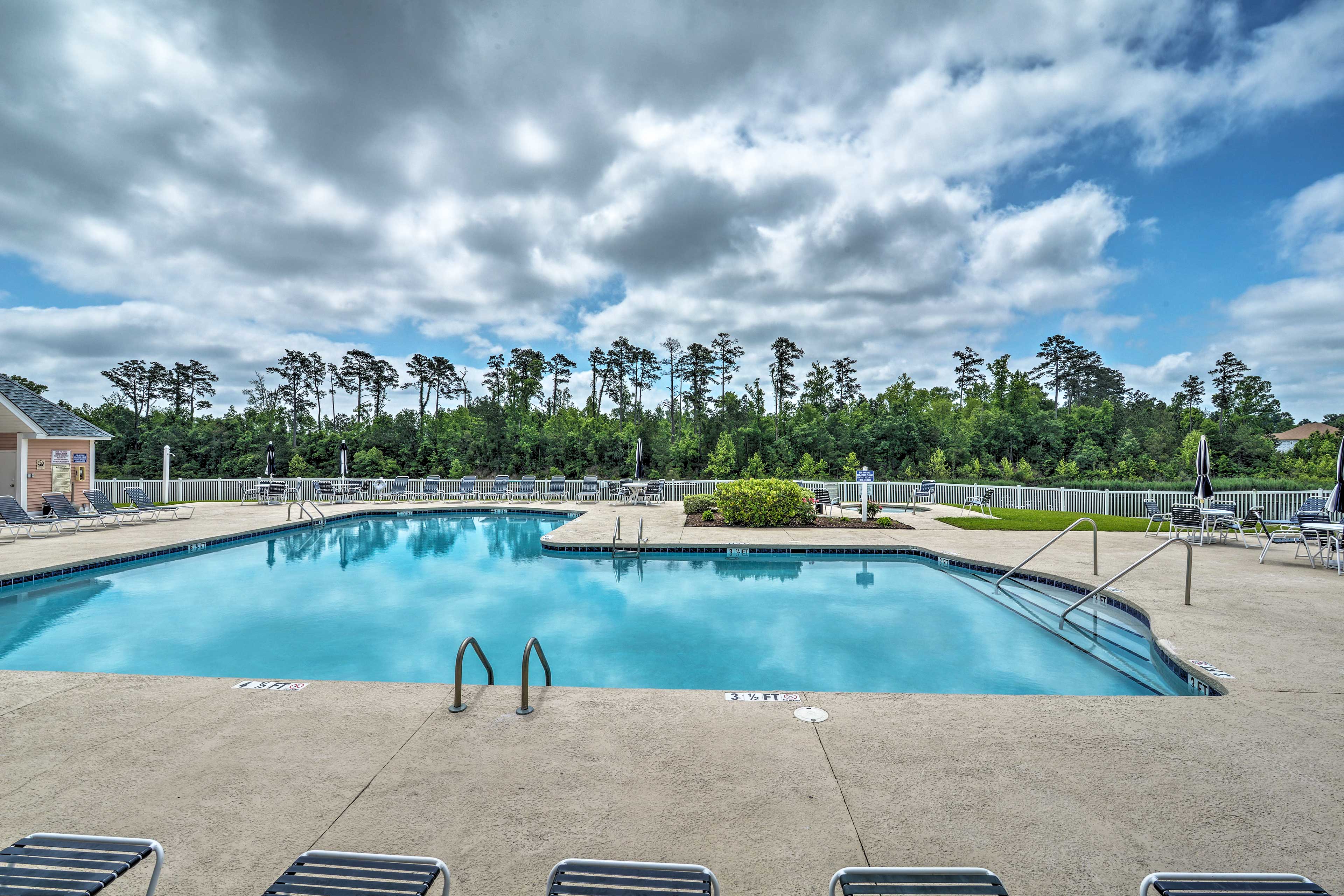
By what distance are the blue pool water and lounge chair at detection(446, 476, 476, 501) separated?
28.9 ft

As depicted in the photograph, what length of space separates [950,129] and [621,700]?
13007 millimetres

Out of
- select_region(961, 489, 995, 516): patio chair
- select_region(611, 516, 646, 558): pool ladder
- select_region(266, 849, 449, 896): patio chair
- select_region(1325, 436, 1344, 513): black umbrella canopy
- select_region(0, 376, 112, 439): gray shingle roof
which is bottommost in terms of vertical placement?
select_region(611, 516, 646, 558): pool ladder

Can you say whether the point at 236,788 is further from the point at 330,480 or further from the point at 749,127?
the point at 330,480

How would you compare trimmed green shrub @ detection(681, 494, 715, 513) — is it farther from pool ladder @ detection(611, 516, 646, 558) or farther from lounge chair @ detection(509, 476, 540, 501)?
lounge chair @ detection(509, 476, 540, 501)

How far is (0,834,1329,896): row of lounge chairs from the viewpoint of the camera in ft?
4.31

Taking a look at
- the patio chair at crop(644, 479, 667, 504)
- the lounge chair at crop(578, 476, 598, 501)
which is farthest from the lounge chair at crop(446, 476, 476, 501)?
the patio chair at crop(644, 479, 667, 504)

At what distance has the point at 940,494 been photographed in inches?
711

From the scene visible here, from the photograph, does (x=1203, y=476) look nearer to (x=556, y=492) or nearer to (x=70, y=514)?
(x=556, y=492)

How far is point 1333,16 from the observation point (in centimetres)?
843

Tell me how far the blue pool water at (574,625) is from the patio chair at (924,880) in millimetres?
3421

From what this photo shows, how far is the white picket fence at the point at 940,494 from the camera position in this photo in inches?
512

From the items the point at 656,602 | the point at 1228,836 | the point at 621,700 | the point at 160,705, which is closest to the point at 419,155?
the point at 656,602

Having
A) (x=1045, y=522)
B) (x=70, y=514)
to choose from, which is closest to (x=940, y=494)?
(x=1045, y=522)

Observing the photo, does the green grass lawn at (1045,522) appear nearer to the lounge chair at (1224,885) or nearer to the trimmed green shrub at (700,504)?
the trimmed green shrub at (700,504)
